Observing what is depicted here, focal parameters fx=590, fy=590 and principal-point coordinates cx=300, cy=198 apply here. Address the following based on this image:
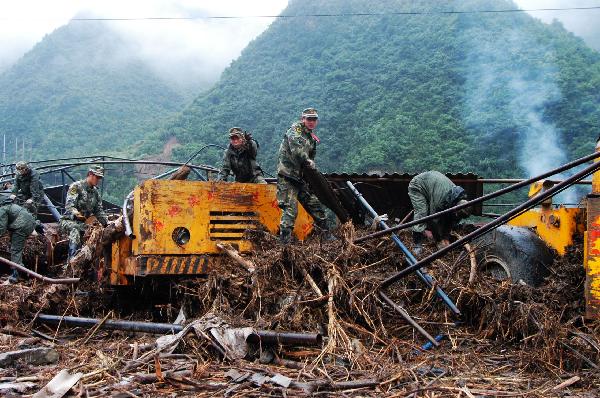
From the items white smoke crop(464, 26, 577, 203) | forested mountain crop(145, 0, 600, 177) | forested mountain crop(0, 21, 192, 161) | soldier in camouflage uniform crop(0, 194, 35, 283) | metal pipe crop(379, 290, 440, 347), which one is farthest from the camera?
forested mountain crop(0, 21, 192, 161)

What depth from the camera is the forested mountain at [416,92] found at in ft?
92.9

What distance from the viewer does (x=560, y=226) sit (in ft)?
18.4

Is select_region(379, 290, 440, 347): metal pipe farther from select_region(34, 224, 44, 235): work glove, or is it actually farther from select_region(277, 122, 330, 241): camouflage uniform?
select_region(34, 224, 44, 235): work glove

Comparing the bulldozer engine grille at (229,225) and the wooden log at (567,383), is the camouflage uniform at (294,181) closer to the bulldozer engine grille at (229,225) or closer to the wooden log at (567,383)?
the bulldozer engine grille at (229,225)

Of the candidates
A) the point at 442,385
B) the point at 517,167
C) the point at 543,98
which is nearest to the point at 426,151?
the point at 517,167

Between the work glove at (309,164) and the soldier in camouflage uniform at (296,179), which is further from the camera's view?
the work glove at (309,164)

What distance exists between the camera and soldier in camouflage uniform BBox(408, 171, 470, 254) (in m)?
6.20

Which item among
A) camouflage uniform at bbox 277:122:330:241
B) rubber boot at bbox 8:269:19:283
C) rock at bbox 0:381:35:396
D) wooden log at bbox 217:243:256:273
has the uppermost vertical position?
camouflage uniform at bbox 277:122:330:241

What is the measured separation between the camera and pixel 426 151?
95.4ft

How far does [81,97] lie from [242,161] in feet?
171

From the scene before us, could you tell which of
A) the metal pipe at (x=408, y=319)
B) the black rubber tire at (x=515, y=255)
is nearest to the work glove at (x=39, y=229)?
the metal pipe at (x=408, y=319)

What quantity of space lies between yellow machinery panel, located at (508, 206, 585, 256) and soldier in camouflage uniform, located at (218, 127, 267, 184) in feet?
11.0

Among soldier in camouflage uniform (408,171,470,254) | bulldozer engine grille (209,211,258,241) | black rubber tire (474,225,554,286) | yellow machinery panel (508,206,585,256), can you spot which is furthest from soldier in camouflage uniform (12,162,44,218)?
yellow machinery panel (508,206,585,256)

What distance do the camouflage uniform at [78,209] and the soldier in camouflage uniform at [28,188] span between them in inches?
50.4
